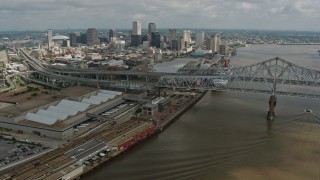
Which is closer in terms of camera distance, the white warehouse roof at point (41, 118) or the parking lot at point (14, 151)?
the parking lot at point (14, 151)

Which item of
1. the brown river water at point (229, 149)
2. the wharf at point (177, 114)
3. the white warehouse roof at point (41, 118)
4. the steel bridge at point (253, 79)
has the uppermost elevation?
the steel bridge at point (253, 79)

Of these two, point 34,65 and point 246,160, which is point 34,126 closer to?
point 246,160

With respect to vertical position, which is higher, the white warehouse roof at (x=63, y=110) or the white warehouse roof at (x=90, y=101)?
the white warehouse roof at (x=90, y=101)

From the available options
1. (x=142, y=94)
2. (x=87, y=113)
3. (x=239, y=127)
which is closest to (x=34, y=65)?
(x=142, y=94)

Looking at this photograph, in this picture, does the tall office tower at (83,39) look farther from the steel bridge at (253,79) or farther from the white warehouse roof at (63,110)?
the white warehouse roof at (63,110)

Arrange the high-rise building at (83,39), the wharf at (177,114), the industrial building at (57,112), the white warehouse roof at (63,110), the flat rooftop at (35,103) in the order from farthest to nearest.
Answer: the high-rise building at (83,39)
the wharf at (177,114)
the white warehouse roof at (63,110)
the flat rooftop at (35,103)
the industrial building at (57,112)

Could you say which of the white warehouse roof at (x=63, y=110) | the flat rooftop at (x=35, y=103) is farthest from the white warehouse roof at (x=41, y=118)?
the white warehouse roof at (x=63, y=110)
